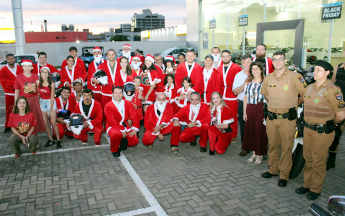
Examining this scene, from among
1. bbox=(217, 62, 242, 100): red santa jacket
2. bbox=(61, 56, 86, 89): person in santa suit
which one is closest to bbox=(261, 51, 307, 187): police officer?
bbox=(217, 62, 242, 100): red santa jacket

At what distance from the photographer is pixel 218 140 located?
5.74 metres

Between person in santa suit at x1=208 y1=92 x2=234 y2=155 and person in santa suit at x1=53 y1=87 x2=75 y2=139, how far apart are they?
3.60 meters

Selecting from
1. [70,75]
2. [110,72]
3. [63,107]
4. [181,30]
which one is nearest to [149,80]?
[110,72]

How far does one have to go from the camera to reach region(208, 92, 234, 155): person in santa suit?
569cm

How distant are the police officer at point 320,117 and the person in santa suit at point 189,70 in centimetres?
324

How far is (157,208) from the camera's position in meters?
3.73

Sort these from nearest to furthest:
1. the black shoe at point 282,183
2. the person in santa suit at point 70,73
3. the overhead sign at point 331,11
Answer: the black shoe at point 282,183, the person in santa suit at point 70,73, the overhead sign at point 331,11

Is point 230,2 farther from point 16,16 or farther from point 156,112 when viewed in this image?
point 156,112

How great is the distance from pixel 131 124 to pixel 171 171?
174cm

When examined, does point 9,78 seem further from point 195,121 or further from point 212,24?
point 212,24

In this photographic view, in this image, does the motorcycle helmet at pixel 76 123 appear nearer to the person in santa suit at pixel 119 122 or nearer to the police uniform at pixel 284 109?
the person in santa suit at pixel 119 122

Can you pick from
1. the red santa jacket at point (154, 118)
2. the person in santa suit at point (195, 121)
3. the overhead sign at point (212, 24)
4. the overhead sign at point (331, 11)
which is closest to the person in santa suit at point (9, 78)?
the red santa jacket at point (154, 118)

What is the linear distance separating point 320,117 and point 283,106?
578 millimetres

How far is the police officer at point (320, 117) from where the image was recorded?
3.62 meters
